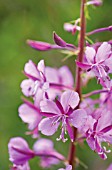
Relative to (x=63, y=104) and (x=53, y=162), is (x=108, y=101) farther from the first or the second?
(x=53, y=162)

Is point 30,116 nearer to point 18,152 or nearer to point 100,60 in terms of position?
point 18,152

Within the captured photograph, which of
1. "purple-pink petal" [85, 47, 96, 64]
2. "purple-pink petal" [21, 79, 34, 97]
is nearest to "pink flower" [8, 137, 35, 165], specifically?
"purple-pink petal" [21, 79, 34, 97]

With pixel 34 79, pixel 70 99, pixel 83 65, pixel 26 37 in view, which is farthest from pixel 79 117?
pixel 26 37

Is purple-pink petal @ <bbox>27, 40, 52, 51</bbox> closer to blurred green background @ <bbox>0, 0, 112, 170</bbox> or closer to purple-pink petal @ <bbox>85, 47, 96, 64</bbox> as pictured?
purple-pink petal @ <bbox>85, 47, 96, 64</bbox>

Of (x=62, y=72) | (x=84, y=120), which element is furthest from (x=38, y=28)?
(x=84, y=120)

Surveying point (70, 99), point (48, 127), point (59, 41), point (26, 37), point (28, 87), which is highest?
point (26, 37)

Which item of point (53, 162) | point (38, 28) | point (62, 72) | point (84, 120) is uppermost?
point (38, 28)

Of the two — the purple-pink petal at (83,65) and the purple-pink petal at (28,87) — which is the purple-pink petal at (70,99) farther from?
the purple-pink petal at (28,87)
